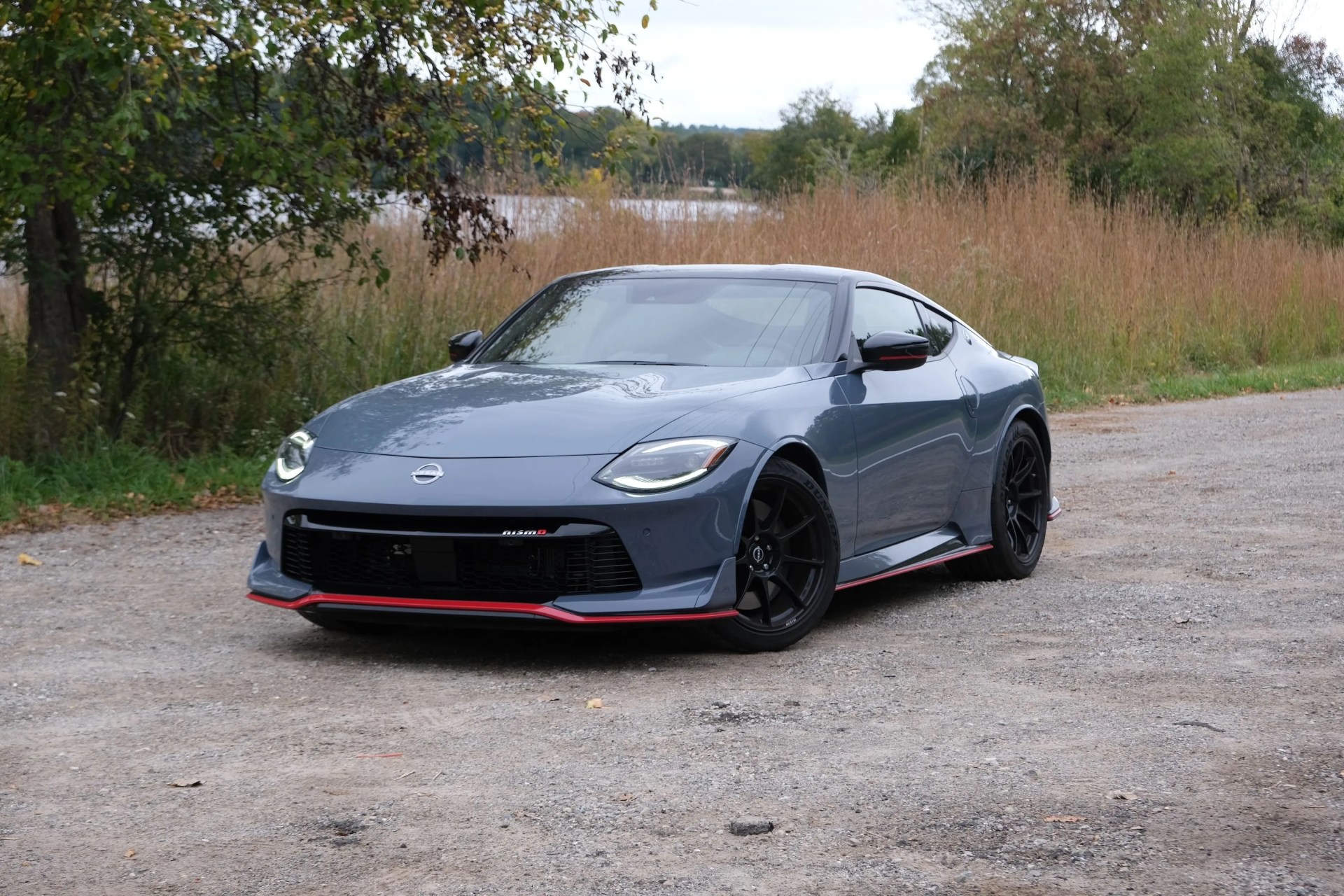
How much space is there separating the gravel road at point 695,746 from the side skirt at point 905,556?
0.65ft

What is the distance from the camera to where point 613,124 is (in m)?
12.1

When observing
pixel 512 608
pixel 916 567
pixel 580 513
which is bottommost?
pixel 916 567

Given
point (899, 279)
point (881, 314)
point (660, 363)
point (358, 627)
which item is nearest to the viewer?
point (358, 627)

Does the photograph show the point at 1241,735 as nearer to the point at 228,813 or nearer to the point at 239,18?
the point at 228,813

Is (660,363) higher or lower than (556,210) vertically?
lower

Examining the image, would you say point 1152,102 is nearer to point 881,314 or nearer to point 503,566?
point 881,314

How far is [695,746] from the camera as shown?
469 cm

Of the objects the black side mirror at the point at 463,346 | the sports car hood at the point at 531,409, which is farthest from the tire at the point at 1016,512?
the black side mirror at the point at 463,346

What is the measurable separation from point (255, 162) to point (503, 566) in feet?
17.0

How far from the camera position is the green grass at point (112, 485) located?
31.2 feet

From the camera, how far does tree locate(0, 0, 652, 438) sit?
979cm

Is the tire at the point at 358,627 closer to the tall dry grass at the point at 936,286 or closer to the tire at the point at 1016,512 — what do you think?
the tire at the point at 1016,512

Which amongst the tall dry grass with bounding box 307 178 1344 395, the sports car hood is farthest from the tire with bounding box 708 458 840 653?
the tall dry grass with bounding box 307 178 1344 395

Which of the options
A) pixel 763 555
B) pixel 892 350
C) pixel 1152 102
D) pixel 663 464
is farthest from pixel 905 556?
pixel 1152 102
